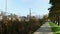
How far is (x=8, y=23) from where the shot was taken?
16.8 m

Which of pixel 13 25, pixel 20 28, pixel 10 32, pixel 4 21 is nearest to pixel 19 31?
pixel 20 28

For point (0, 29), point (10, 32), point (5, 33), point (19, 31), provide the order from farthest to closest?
1. point (19, 31)
2. point (10, 32)
3. point (5, 33)
4. point (0, 29)

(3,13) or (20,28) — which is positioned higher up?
(3,13)

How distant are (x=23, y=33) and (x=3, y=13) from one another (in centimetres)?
454

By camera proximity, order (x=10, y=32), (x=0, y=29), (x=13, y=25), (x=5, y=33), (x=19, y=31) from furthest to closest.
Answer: (x=19, y=31) < (x=13, y=25) < (x=10, y=32) < (x=5, y=33) < (x=0, y=29)

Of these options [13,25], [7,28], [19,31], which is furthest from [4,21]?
[19,31]

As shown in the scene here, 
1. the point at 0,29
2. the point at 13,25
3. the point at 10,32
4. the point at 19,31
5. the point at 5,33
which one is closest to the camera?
the point at 0,29

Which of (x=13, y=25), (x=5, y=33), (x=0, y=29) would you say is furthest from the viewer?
(x=13, y=25)

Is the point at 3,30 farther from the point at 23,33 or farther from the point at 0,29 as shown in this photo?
the point at 23,33

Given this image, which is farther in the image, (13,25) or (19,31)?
(19,31)

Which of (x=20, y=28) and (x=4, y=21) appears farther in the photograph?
(x=20, y=28)

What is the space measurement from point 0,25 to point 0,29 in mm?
303

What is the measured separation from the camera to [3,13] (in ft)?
56.3

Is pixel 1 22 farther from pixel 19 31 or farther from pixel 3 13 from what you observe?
pixel 19 31
